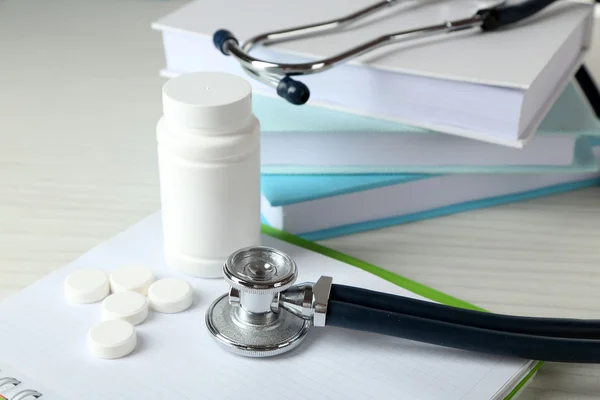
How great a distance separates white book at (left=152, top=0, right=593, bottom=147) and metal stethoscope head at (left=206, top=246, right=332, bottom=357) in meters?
0.23

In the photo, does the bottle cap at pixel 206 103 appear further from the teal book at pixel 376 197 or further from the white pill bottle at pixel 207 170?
the teal book at pixel 376 197

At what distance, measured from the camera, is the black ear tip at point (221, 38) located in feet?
2.54

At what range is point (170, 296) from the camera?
620 millimetres

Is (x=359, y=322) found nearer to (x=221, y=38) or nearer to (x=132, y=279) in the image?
(x=132, y=279)

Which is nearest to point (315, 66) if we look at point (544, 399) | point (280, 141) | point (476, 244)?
point (280, 141)

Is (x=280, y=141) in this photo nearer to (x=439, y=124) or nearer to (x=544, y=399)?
(x=439, y=124)

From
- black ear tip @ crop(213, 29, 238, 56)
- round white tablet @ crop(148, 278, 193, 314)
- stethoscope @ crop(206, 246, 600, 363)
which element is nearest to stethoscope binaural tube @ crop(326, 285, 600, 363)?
stethoscope @ crop(206, 246, 600, 363)

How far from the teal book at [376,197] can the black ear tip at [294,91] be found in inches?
3.7

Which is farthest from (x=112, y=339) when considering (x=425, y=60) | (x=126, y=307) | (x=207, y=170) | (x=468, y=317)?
(x=425, y=60)

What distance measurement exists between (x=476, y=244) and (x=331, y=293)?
9.3 inches

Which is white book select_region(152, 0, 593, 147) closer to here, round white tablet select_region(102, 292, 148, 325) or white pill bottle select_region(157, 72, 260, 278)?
white pill bottle select_region(157, 72, 260, 278)

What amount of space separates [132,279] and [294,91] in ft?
0.67

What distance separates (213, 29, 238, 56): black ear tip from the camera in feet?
2.54

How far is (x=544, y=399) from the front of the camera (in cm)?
58
